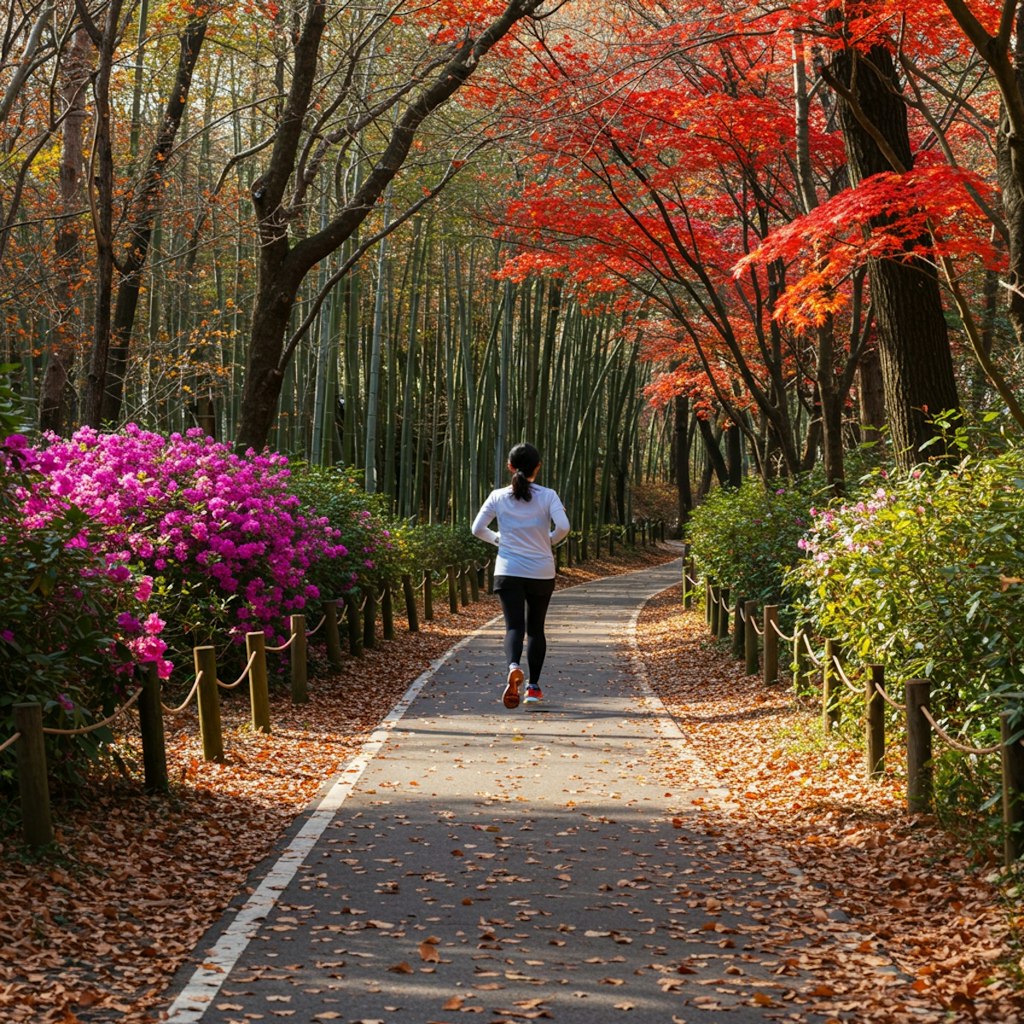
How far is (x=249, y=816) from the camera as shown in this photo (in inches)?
258

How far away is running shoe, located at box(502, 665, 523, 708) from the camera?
938 centimetres

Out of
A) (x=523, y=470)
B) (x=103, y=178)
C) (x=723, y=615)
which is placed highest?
(x=103, y=178)

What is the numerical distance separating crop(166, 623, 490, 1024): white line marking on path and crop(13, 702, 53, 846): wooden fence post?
936 mm

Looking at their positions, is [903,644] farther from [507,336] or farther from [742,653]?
[507,336]

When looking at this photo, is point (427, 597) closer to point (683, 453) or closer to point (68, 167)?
point (68, 167)

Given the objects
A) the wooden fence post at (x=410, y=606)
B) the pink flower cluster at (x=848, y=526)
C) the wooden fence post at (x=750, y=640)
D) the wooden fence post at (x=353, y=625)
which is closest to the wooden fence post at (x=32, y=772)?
the pink flower cluster at (x=848, y=526)

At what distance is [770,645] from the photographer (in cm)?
1078

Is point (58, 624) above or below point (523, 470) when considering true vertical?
below

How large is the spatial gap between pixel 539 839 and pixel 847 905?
1553mm

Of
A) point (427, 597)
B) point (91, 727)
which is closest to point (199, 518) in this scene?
point (91, 727)

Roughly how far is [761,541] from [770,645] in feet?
8.29

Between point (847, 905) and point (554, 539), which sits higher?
point (554, 539)

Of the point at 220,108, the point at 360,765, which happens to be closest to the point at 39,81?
the point at 220,108

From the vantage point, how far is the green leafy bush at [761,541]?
1241 centimetres
